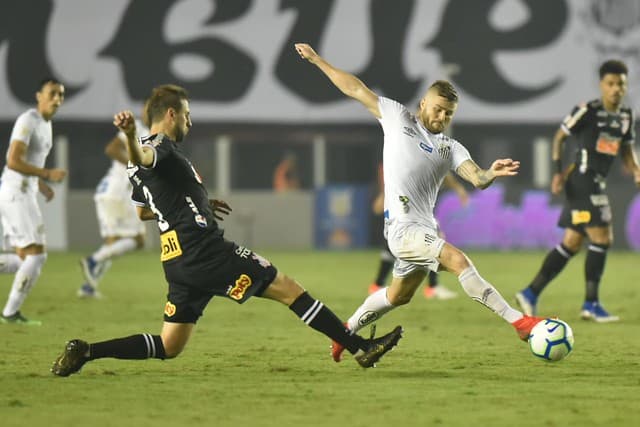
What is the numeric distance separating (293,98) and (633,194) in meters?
7.10

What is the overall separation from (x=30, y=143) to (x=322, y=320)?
470 cm

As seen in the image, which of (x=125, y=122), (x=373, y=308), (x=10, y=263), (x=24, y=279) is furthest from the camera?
(x=10, y=263)

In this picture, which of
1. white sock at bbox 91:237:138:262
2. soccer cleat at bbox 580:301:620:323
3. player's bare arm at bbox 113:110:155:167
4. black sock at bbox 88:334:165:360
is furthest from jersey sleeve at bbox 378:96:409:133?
white sock at bbox 91:237:138:262

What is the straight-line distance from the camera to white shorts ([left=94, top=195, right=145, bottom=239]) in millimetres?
15008

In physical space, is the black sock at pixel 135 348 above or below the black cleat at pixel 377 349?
below

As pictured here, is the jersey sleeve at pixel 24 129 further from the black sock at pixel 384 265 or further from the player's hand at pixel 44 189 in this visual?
the black sock at pixel 384 265

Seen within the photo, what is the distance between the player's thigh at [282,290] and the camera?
7.74 m

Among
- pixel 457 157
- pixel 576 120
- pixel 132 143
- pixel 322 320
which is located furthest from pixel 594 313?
pixel 132 143

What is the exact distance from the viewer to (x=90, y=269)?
14609mm

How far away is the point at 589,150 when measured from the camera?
12.0m

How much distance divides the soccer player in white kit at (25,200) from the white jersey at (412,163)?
4029 mm

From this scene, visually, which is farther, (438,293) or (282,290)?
(438,293)

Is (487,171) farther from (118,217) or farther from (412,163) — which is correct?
(118,217)

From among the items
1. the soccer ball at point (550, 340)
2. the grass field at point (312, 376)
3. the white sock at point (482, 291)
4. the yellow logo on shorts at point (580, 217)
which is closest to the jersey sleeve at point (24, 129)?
the grass field at point (312, 376)
